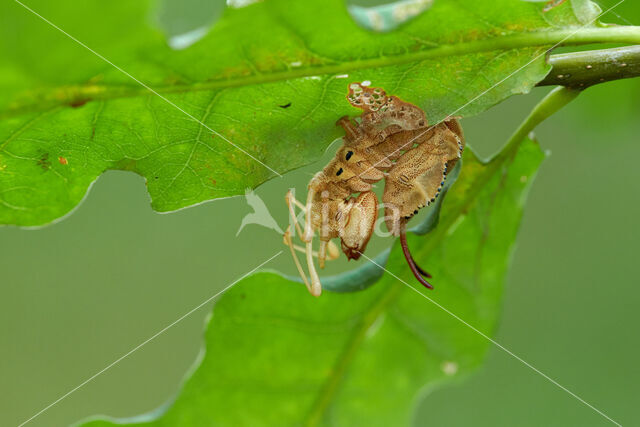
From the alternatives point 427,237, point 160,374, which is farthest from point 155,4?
point 160,374

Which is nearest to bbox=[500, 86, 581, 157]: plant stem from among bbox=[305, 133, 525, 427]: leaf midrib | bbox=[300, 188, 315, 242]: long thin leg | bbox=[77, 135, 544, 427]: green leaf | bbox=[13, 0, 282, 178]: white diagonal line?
bbox=[77, 135, 544, 427]: green leaf

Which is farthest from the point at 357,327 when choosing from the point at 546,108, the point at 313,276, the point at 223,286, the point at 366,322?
the point at 223,286

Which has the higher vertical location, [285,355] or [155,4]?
[155,4]

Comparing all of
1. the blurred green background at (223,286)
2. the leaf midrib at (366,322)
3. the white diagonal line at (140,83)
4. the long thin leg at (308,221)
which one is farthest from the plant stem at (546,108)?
the blurred green background at (223,286)

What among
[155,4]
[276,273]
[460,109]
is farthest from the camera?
[276,273]

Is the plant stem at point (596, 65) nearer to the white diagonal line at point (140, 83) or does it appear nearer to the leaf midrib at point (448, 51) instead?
the leaf midrib at point (448, 51)

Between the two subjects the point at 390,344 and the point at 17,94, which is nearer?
the point at 17,94

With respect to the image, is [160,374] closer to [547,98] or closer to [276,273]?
[276,273]

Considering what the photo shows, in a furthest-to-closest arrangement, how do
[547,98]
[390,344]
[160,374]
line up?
[160,374], [390,344], [547,98]
